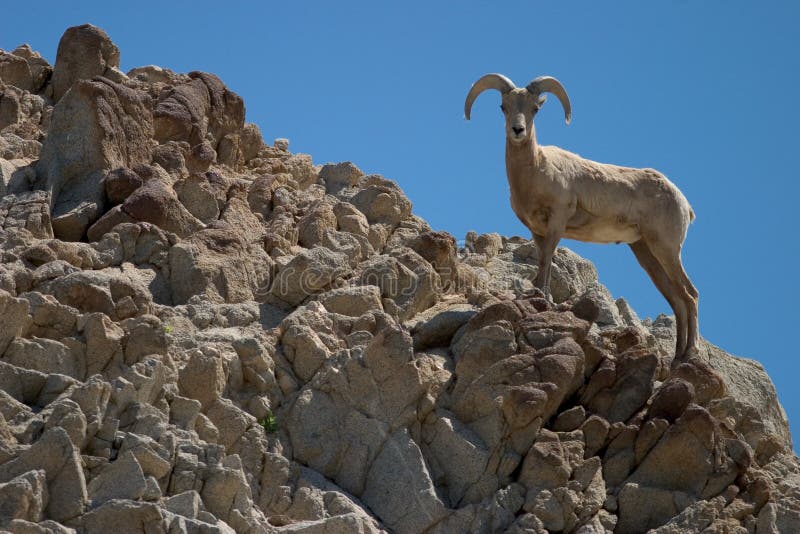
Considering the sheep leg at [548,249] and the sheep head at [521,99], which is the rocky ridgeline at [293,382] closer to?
the sheep leg at [548,249]

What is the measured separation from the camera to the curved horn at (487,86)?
21797 mm

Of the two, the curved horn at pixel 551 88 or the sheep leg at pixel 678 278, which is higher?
the curved horn at pixel 551 88

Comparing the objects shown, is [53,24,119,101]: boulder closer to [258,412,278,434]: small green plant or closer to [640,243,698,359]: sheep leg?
[258,412,278,434]: small green plant

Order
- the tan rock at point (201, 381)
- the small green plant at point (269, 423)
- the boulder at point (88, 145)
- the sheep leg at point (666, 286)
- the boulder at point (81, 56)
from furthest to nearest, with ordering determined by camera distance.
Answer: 1. the boulder at point (81, 56)
2. the sheep leg at point (666, 286)
3. the boulder at point (88, 145)
4. the small green plant at point (269, 423)
5. the tan rock at point (201, 381)

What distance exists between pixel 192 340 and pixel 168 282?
6.17ft

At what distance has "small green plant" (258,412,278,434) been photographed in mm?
17797

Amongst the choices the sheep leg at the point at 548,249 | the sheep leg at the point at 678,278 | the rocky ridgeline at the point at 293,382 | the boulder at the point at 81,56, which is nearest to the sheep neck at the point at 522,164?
the sheep leg at the point at 548,249

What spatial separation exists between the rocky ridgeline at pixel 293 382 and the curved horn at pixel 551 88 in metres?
2.57

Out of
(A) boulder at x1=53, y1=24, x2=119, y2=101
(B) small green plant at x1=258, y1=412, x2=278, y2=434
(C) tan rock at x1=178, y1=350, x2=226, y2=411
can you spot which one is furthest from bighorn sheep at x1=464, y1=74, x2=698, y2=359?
(A) boulder at x1=53, y1=24, x2=119, y2=101

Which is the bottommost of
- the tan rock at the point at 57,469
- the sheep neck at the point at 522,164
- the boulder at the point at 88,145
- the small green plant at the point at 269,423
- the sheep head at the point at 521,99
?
the tan rock at the point at 57,469

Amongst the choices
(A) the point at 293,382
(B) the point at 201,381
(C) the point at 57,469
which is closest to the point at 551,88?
(A) the point at 293,382

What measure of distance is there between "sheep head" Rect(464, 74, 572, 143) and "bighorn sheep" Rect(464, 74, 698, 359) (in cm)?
1

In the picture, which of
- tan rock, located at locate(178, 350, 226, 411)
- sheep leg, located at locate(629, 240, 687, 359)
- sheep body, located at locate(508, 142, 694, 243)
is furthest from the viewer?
sheep leg, located at locate(629, 240, 687, 359)

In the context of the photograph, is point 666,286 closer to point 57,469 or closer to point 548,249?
point 548,249
